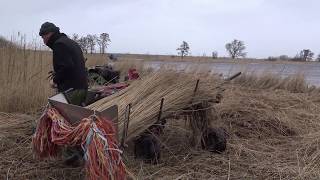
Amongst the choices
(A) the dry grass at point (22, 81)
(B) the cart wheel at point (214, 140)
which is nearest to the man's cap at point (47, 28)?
(B) the cart wheel at point (214, 140)

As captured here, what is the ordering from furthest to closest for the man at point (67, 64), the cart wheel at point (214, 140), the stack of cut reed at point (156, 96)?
the cart wheel at point (214, 140), the man at point (67, 64), the stack of cut reed at point (156, 96)

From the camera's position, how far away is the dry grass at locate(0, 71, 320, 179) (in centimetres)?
507

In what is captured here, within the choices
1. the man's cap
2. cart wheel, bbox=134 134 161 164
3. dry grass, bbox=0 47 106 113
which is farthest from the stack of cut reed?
dry grass, bbox=0 47 106 113

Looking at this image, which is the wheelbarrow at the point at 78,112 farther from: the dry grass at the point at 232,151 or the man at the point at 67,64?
the man at the point at 67,64

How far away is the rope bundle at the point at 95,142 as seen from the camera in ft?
12.7

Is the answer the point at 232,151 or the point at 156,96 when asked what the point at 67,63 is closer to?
the point at 156,96

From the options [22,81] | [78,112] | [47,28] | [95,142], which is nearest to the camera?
[95,142]

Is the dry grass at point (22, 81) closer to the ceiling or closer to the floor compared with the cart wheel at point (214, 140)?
closer to the ceiling

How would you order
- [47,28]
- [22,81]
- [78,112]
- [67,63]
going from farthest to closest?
[22,81], [47,28], [67,63], [78,112]

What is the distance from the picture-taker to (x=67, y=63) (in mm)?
5617

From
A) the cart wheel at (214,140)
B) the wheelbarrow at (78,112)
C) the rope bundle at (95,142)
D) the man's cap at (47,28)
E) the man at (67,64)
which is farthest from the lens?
the cart wheel at (214,140)

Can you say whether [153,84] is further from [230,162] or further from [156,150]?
[230,162]

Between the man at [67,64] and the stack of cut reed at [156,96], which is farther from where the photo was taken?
the man at [67,64]

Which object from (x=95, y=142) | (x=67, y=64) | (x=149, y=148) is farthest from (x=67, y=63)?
(x=95, y=142)
